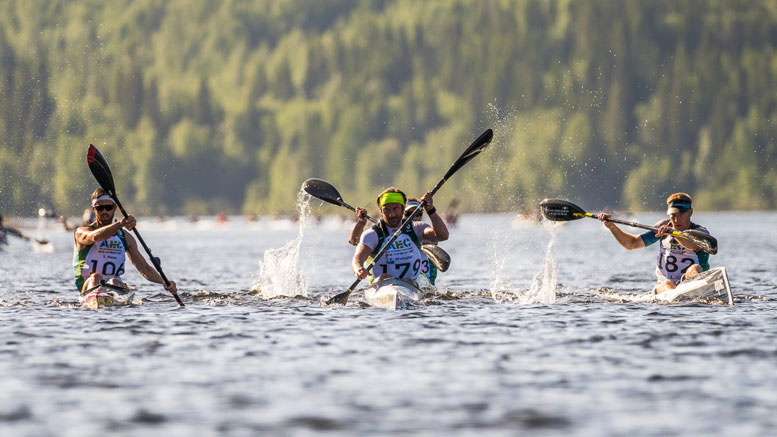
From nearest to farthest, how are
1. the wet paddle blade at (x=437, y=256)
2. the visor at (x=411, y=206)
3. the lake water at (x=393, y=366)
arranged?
the lake water at (x=393, y=366), the visor at (x=411, y=206), the wet paddle blade at (x=437, y=256)

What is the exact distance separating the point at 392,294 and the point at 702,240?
4.85 m

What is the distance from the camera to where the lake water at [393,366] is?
10.2 m

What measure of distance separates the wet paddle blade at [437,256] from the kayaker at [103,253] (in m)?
4.99

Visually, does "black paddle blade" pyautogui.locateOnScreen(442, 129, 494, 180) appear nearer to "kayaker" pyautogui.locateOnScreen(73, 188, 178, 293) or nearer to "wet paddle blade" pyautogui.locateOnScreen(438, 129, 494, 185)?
"wet paddle blade" pyautogui.locateOnScreen(438, 129, 494, 185)

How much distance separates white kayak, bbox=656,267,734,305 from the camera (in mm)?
18875

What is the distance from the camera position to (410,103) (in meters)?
150

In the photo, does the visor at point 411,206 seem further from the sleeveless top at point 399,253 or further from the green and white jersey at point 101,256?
the green and white jersey at point 101,256

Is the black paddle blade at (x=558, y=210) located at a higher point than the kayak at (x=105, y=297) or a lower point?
higher

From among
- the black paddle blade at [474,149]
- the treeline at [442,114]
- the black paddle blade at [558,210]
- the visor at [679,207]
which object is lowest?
the visor at [679,207]

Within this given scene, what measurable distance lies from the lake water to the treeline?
106222 millimetres

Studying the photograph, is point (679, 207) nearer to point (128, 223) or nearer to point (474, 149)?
point (474, 149)

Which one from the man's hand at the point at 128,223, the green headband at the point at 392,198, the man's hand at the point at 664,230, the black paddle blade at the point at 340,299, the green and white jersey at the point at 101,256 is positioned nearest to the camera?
the man's hand at the point at 128,223

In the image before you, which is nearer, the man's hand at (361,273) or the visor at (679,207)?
the man's hand at (361,273)

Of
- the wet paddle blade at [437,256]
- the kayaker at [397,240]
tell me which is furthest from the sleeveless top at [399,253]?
the wet paddle blade at [437,256]
